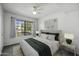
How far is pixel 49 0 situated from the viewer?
1200 mm

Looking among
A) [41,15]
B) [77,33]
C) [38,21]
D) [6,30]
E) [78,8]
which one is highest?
[78,8]

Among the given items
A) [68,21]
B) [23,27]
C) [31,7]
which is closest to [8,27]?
[23,27]

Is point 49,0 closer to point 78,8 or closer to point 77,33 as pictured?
point 78,8

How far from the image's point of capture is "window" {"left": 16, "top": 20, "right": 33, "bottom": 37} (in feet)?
4.78

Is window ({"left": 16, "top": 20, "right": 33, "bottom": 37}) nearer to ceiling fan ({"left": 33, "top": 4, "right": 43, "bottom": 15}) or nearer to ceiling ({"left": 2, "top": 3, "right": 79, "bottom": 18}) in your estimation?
ceiling ({"left": 2, "top": 3, "right": 79, "bottom": 18})

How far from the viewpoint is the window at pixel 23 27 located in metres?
1.46

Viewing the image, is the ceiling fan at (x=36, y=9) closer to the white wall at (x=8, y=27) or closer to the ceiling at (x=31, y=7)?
the ceiling at (x=31, y=7)

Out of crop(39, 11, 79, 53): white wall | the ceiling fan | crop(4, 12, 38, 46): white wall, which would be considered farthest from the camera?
crop(39, 11, 79, 53): white wall

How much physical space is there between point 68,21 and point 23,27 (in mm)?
1438

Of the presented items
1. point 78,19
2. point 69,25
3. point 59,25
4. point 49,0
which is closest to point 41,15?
point 49,0

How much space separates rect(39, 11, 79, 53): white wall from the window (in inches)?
15.1

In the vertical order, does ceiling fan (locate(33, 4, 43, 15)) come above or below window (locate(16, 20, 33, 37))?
above

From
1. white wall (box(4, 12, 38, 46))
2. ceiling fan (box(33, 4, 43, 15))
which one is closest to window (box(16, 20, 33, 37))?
white wall (box(4, 12, 38, 46))

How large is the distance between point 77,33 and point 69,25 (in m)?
0.35
